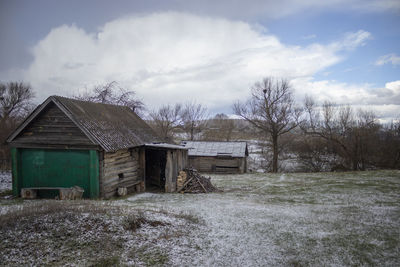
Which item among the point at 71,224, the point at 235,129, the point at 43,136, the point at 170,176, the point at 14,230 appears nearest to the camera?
the point at 14,230

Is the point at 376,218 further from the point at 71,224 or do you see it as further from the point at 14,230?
the point at 14,230

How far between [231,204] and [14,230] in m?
8.71

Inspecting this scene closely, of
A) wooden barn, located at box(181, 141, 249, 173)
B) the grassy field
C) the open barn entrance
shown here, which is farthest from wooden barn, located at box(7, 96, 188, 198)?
wooden barn, located at box(181, 141, 249, 173)

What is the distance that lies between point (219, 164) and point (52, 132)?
19737 millimetres

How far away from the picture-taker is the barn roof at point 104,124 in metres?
13.4

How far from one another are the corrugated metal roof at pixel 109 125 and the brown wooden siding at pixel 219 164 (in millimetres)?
11317

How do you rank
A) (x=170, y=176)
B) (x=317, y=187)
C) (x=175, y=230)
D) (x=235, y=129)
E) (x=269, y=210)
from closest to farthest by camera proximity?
1. (x=175, y=230)
2. (x=269, y=210)
3. (x=170, y=176)
4. (x=317, y=187)
5. (x=235, y=129)

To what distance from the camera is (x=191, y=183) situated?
17.3 meters

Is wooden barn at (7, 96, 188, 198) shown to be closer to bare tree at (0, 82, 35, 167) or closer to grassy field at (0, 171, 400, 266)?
grassy field at (0, 171, 400, 266)

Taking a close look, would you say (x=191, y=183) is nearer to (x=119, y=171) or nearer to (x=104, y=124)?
(x=119, y=171)

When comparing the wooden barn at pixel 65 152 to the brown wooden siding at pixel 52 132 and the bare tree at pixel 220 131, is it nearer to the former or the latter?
the brown wooden siding at pixel 52 132

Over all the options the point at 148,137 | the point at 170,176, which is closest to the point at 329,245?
the point at 170,176

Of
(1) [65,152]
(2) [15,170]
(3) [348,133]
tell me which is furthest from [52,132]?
(3) [348,133]

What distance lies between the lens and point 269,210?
441 inches
